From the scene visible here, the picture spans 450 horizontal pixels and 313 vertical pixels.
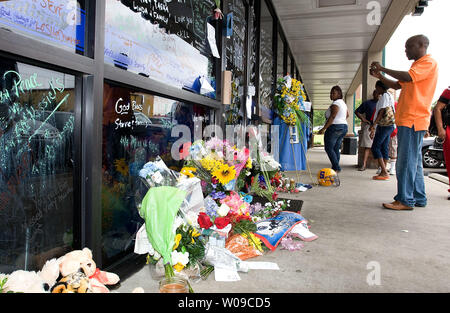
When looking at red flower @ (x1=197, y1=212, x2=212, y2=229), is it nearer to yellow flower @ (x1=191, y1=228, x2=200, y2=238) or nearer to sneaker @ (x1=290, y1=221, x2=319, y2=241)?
yellow flower @ (x1=191, y1=228, x2=200, y2=238)

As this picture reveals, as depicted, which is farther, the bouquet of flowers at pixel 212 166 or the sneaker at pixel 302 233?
the sneaker at pixel 302 233

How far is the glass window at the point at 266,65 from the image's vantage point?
16.8 feet

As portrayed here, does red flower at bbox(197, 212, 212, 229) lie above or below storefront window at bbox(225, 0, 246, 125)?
below

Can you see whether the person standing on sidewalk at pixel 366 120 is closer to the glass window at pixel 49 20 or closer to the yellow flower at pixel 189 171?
the yellow flower at pixel 189 171

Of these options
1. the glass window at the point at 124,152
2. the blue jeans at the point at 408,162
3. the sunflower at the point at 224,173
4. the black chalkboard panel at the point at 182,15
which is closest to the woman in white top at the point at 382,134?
the blue jeans at the point at 408,162

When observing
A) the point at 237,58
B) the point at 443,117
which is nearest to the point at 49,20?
the point at 237,58

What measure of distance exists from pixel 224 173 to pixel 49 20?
1.34m

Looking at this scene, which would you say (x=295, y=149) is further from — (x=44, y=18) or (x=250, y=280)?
(x=44, y=18)

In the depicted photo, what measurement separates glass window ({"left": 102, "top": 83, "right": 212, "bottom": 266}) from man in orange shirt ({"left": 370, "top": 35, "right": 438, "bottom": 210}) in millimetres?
2428

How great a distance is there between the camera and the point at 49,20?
1315 millimetres

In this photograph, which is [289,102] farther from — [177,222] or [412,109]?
[177,222]

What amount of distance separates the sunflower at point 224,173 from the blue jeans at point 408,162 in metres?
2.04

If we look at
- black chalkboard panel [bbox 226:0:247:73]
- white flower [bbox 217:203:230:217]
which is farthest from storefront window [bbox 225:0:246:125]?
white flower [bbox 217:203:230:217]

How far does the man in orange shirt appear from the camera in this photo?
3105 millimetres
